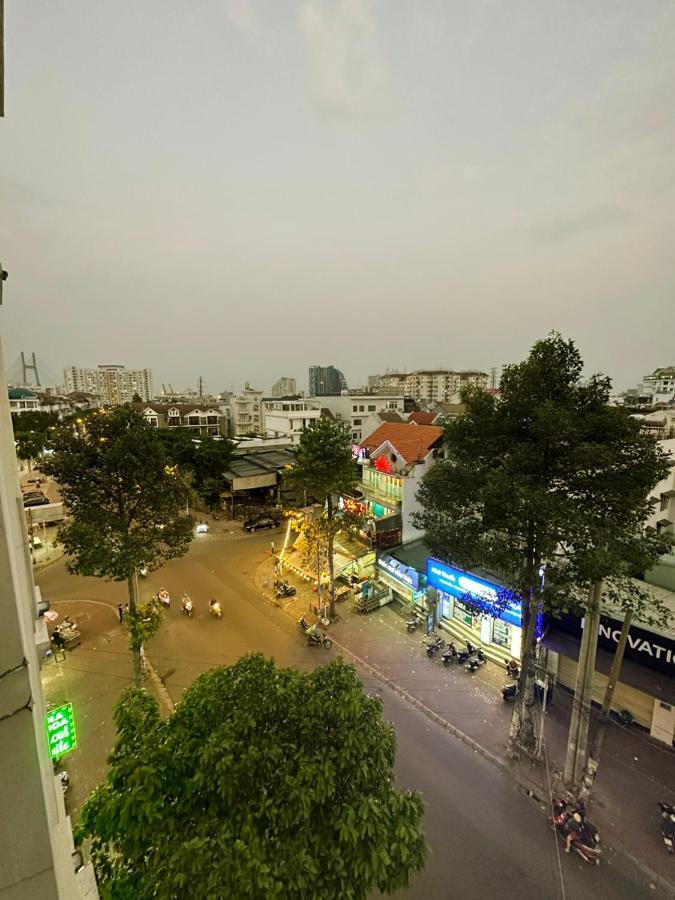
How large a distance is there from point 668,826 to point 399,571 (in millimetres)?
10988

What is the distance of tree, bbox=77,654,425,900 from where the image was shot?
3.89 m

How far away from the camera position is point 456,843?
8.59m

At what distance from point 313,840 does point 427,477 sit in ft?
26.8

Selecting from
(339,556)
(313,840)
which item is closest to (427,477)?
(313,840)

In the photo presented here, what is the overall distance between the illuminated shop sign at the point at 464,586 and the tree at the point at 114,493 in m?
10.2

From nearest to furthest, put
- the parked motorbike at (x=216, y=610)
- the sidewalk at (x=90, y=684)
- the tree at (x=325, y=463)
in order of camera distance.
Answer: the sidewalk at (x=90, y=684)
the tree at (x=325, y=463)
the parked motorbike at (x=216, y=610)

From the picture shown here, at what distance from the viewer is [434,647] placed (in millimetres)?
15203

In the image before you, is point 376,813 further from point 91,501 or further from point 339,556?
point 339,556

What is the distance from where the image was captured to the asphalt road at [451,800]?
25.7 ft

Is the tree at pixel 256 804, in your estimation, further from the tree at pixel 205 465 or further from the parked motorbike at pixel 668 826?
the tree at pixel 205 465

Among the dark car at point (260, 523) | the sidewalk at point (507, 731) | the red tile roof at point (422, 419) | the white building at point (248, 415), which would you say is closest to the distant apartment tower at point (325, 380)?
the white building at point (248, 415)

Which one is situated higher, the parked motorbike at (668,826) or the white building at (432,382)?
the white building at (432,382)

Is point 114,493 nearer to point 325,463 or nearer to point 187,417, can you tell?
point 325,463

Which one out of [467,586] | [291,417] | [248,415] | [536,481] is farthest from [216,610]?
[248,415]
